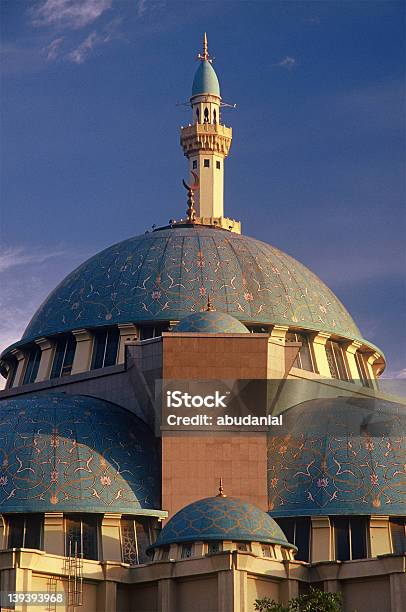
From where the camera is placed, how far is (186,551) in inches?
2224

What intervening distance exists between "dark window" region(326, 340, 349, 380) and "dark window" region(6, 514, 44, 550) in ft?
54.3

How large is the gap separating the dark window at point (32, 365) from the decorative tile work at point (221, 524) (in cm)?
1657

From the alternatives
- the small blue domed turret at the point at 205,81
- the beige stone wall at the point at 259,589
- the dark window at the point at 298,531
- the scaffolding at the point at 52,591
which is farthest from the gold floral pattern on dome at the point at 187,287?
the small blue domed turret at the point at 205,81

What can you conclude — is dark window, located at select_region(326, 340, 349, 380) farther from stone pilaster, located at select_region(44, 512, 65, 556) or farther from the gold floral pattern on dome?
stone pilaster, located at select_region(44, 512, 65, 556)

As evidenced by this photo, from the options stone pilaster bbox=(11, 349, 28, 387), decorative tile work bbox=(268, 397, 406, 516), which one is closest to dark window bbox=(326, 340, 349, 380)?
decorative tile work bbox=(268, 397, 406, 516)

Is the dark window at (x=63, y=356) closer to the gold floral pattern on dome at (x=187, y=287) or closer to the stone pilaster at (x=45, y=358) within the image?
the stone pilaster at (x=45, y=358)

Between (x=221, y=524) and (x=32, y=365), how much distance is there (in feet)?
63.5

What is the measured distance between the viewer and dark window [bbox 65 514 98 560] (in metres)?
59.1

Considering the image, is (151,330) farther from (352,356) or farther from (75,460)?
(75,460)

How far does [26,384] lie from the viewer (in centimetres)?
7206

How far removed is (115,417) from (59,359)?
7841 mm

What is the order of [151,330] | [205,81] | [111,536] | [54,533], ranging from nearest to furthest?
[54,533]
[111,536]
[151,330]
[205,81]

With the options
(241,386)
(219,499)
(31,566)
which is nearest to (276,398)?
(241,386)

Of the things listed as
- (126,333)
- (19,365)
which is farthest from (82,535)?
(19,365)
